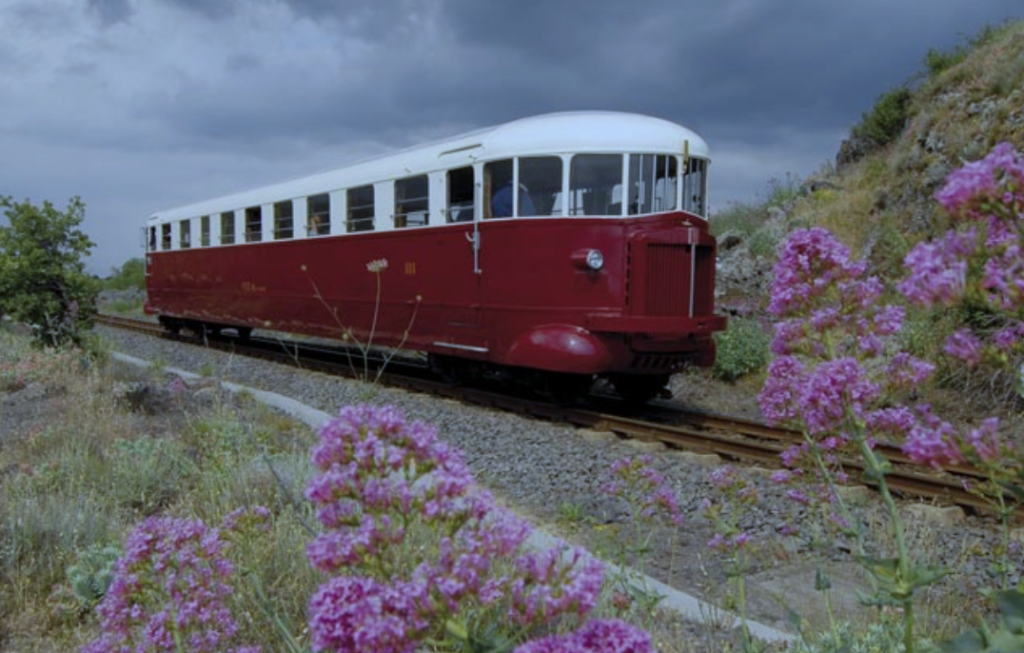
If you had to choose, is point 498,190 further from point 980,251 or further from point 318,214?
point 980,251

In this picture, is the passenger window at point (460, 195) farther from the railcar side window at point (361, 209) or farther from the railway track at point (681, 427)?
the railway track at point (681, 427)

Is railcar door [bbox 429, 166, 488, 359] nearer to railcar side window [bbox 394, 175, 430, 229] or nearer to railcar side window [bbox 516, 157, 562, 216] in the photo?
railcar side window [bbox 394, 175, 430, 229]

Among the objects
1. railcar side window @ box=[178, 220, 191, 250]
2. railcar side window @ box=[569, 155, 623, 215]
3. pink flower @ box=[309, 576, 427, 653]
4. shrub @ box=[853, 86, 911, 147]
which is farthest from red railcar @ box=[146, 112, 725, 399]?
shrub @ box=[853, 86, 911, 147]

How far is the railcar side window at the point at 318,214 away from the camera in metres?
13.5

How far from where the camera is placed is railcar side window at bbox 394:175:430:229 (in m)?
11.2

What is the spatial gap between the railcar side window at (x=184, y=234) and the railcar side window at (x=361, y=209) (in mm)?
8012

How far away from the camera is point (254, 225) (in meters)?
16.0

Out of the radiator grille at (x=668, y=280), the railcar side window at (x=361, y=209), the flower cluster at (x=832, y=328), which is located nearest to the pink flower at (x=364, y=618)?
the flower cluster at (x=832, y=328)

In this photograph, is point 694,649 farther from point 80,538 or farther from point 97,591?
point 80,538

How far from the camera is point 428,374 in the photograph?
44.6 feet

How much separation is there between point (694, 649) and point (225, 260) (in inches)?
599

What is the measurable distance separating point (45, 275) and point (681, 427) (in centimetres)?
923

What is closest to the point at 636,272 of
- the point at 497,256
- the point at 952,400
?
the point at 497,256

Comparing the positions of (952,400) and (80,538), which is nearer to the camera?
(80,538)
